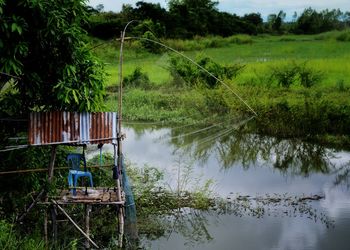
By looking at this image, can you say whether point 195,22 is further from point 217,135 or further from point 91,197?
point 91,197

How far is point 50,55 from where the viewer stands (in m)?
6.08

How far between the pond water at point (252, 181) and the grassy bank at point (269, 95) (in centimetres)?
58

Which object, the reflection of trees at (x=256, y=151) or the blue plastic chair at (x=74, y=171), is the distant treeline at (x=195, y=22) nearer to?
the reflection of trees at (x=256, y=151)

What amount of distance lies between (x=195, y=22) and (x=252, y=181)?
22565mm

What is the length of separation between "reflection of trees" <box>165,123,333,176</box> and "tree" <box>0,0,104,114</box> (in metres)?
5.46

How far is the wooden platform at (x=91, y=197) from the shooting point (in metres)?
6.18

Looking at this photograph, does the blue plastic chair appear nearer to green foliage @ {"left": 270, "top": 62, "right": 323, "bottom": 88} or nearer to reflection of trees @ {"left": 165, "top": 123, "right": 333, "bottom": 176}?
reflection of trees @ {"left": 165, "top": 123, "right": 333, "bottom": 176}

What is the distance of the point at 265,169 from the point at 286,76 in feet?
20.9

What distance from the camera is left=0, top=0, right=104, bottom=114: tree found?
5629 mm

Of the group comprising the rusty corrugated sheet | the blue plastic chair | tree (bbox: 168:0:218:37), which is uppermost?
tree (bbox: 168:0:218:37)

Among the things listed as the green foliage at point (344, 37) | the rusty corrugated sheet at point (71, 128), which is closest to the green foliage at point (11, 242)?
the rusty corrugated sheet at point (71, 128)

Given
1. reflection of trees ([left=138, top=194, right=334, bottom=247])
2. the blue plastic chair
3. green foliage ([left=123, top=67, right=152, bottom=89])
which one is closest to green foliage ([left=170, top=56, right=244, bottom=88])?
green foliage ([left=123, top=67, right=152, bottom=89])

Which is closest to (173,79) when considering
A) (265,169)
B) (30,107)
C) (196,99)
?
(196,99)

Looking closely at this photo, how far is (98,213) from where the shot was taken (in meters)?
7.48
